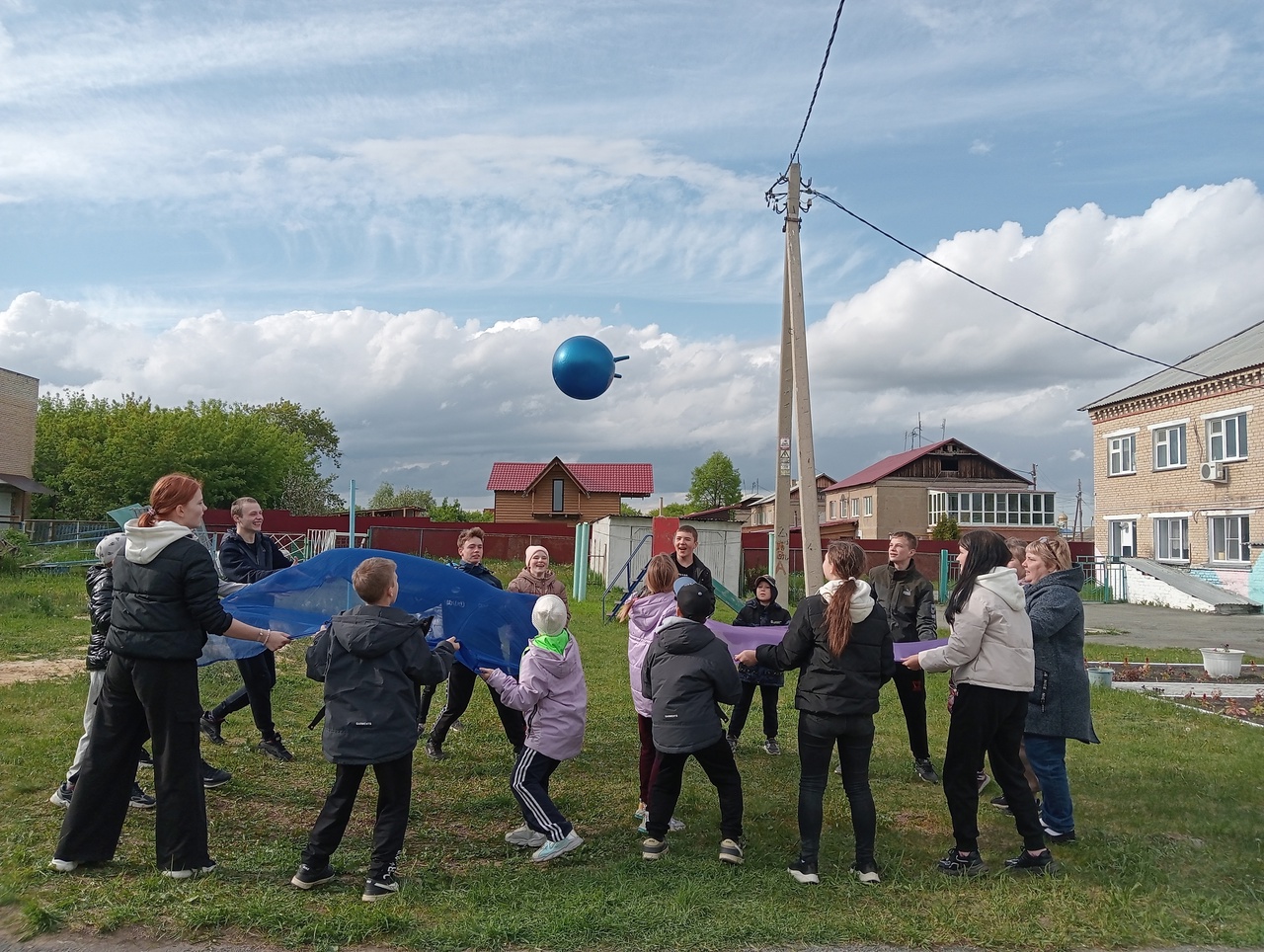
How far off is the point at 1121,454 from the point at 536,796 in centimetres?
3590

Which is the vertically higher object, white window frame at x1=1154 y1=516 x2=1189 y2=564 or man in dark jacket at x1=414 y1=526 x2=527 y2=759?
white window frame at x1=1154 y1=516 x2=1189 y2=564

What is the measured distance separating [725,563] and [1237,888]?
25.6 meters

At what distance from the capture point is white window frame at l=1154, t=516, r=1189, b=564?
32188mm

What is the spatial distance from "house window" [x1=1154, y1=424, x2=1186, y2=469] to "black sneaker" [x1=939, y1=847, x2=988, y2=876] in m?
31.6

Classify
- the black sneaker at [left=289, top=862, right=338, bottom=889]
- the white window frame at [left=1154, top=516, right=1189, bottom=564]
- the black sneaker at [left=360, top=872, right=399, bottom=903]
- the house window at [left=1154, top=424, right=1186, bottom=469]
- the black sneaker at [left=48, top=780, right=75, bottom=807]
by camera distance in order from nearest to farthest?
the black sneaker at [left=360, top=872, right=399, bottom=903] < the black sneaker at [left=289, top=862, right=338, bottom=889] < the black sneaker at [left=48, top=780, right=75, bottom=807] < the white window frame at [left=1154, top=516, right=1189, bottom=564] < the house window at [left=1154, top=424, right=1186, bottom=469]

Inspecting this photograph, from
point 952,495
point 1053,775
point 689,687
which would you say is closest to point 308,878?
point 689,687

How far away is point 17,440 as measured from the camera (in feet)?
Result: 139

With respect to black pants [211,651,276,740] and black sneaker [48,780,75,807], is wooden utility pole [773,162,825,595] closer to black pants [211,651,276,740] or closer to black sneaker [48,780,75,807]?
black pants [211,651,276,740]

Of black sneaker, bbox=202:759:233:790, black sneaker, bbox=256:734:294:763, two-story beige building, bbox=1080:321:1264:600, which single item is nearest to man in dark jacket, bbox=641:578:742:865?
black sneaker, bbox=202:759:233:790

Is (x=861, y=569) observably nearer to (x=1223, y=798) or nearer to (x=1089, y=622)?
(x=1223, y=798)

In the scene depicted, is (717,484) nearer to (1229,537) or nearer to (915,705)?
(1229,537)

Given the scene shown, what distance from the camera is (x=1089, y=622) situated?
24625 mm

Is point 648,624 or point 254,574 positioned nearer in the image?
point 648,624

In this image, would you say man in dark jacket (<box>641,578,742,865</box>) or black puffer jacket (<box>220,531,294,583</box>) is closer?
man in dark jacket (<box>641,578,742,865</box>)
